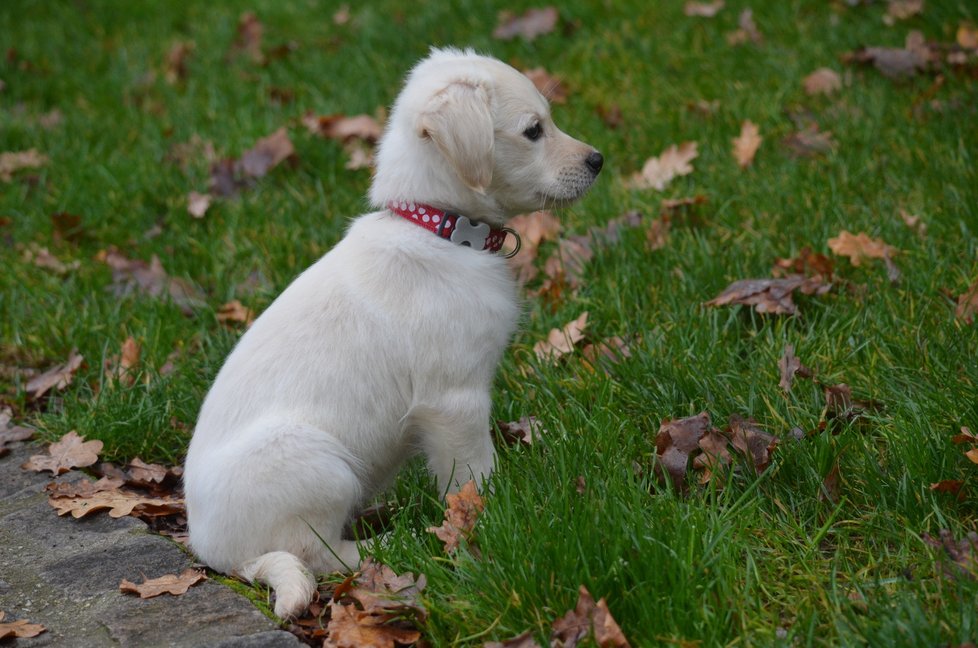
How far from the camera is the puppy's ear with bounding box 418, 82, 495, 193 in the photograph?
2959mm

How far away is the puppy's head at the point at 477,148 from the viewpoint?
2.98 metres

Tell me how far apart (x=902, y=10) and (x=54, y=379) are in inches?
201

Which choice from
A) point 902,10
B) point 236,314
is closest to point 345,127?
point 236,314

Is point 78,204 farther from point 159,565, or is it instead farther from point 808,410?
point 808,410

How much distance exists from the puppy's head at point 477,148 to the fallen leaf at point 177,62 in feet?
Result: 14.9

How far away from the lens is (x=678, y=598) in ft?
7.48

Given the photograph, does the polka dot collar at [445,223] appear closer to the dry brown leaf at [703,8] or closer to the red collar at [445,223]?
the red collar at [445,223]

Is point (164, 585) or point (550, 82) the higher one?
point (164, 585)

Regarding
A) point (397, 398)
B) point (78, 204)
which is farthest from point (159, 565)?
point (78, 204)

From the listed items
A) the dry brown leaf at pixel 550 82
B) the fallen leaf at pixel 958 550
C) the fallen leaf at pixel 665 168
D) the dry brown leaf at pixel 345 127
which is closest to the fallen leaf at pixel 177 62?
the dry brown leaf at pixel 345 127

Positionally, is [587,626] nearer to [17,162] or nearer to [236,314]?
[236,314]

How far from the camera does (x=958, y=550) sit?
241 centimetres

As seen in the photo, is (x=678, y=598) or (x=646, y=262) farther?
(x=646, y=262)

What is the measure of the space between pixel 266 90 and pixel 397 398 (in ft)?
14.0
